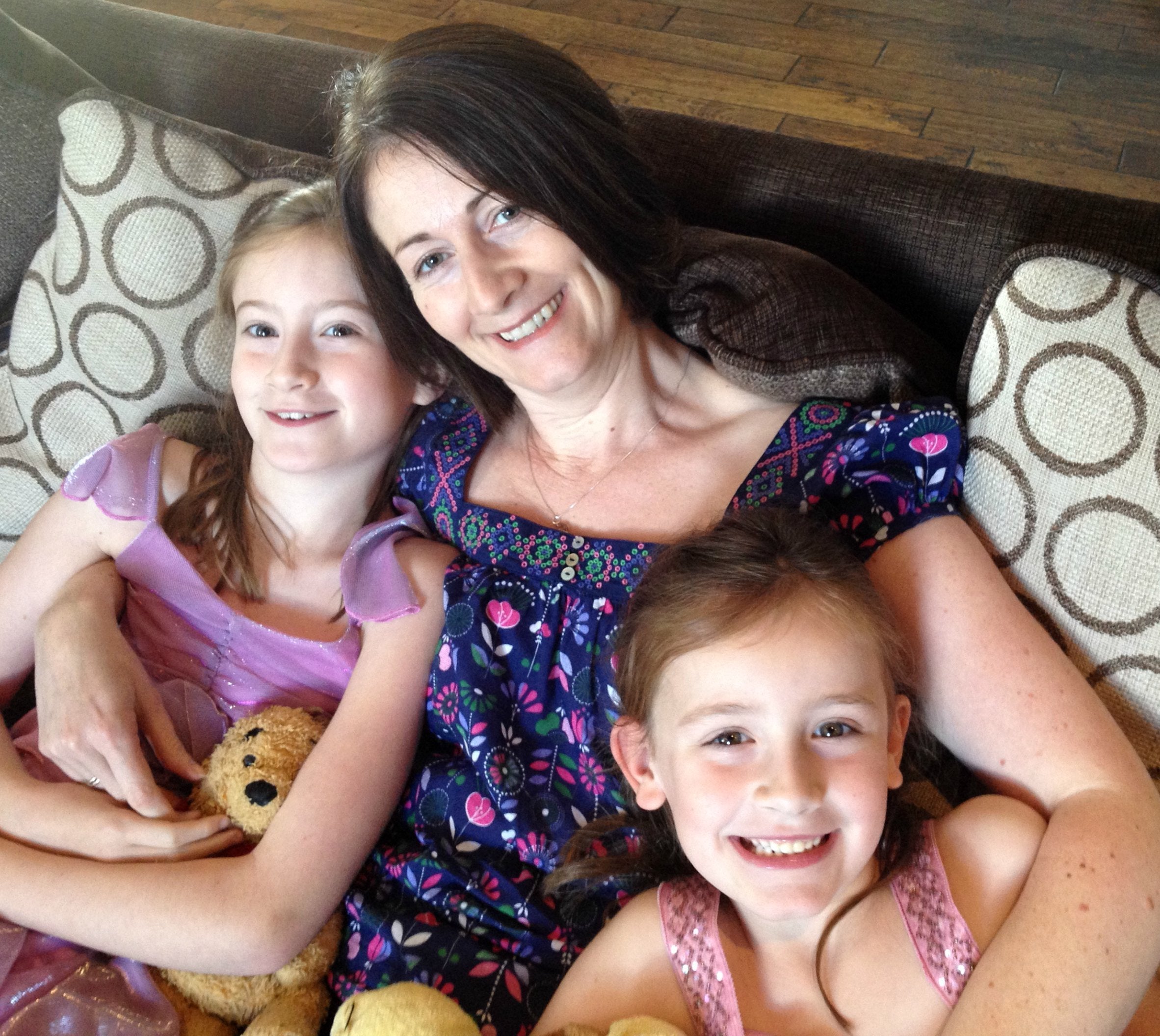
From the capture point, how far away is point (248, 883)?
1.36m

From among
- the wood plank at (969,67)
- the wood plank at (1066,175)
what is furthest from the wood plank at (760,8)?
the wood plank at (1066,175)

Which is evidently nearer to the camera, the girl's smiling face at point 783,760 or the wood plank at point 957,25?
the girl's smiling face at point 783,760

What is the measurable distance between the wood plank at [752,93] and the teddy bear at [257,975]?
241 cm

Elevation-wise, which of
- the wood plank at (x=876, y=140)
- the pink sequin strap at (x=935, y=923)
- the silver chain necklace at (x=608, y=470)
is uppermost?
the wood plank at (x=876, y=140)

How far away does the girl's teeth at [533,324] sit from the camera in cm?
143

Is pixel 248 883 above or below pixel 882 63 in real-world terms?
below

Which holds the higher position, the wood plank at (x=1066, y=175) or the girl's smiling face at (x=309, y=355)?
the wood plank at (x=1066, y=175)

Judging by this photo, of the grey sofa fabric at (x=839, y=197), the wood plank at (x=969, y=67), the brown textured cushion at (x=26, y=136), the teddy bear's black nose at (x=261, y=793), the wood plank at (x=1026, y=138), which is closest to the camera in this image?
the teddy bear's black nose at (x=261, y=793)

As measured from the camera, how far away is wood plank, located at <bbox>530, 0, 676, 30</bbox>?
12.0 ft

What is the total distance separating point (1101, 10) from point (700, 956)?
11.2ft

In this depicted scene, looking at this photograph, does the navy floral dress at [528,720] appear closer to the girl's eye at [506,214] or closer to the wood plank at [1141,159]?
the girl's eye at [506,214]

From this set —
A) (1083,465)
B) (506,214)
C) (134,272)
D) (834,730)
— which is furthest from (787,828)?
(134,272)

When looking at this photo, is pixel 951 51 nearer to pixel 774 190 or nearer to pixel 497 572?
pixel 774 190

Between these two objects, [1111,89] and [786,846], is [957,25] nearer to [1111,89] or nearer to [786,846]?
[1111,89]
